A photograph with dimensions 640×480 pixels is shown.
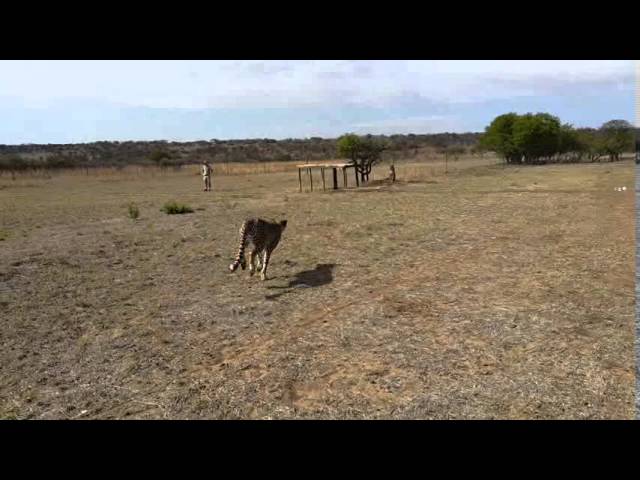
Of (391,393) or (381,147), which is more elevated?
(381,147)

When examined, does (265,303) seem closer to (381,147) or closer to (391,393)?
(391,393)

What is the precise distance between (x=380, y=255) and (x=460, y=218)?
602 cm

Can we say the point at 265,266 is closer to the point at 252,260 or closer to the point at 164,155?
the point at 252,260

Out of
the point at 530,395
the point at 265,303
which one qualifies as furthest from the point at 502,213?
the point at 530,395

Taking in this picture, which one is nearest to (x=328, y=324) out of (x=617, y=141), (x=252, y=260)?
(x=252, y=260)

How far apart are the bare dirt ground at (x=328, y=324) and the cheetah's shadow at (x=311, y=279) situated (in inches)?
1.9

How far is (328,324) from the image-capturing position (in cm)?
→ 650

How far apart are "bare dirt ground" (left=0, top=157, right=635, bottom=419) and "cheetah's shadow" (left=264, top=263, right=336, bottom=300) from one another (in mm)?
47

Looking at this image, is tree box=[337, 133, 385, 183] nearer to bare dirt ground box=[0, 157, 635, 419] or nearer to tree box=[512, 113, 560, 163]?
bare dirt ground box=[0, 157, 635, 419]

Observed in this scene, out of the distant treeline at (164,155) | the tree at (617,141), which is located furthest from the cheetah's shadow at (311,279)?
the tree at (617,141)

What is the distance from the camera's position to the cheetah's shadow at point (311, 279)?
825cm

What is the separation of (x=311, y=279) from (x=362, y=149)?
27530 millimetres

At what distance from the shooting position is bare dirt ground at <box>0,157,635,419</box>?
4.54 meters

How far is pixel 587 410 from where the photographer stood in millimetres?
4211
